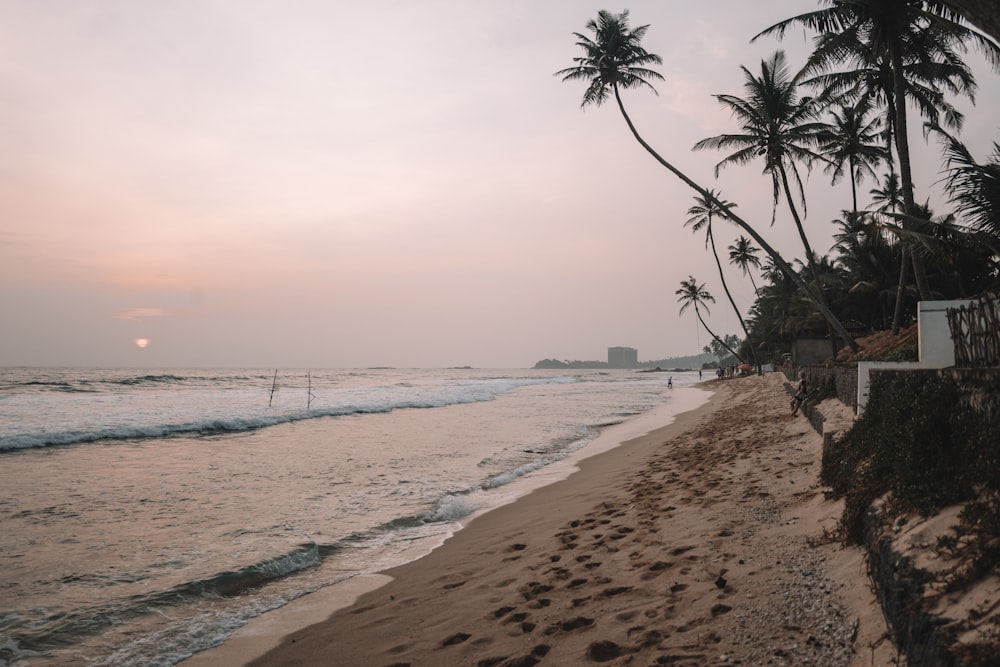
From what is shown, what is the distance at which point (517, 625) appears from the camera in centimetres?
438

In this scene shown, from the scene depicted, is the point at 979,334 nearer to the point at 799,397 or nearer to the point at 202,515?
the point at 799,397

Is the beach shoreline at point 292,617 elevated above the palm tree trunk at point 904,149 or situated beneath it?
situated beneath

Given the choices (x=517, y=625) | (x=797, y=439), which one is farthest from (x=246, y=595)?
(x=797, y=439)

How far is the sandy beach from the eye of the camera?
3611 mm

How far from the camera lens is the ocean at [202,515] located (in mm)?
5051

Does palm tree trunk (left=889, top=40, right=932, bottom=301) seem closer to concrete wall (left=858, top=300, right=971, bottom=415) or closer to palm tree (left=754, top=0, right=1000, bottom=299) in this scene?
palm tree (left=754, top=0, right=1000, bottom=299)

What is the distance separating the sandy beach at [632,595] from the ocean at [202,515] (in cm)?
78

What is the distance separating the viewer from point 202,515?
8320mm

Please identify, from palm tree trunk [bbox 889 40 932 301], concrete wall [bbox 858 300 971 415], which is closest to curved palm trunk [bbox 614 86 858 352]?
palm tree trunk [bbox 889 40 932 301]

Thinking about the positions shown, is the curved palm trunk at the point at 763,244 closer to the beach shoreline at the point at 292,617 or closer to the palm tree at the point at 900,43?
the palm tree at the point at 900,43

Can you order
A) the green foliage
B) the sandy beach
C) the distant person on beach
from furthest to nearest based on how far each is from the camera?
the distant person on beach
the sandy beach
the green foliage

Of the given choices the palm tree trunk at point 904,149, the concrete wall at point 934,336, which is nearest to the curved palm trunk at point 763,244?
the palm tree trunk at point 904,149

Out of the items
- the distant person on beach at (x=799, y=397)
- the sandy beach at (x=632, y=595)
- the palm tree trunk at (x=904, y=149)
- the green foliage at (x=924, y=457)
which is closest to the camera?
the green foliage at (x=924, y=457)

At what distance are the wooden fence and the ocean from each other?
598 centimetres
